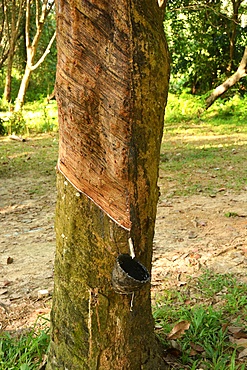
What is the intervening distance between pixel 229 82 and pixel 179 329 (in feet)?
37.9

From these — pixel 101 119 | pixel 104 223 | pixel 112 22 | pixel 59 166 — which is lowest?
pixel 104 223

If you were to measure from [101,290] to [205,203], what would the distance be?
11.3ft

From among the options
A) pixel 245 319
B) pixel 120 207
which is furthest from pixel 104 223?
pixel 245 319

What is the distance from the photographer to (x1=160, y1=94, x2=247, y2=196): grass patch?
6.23 m

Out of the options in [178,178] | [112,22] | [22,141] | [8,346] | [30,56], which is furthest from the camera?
[30,56]

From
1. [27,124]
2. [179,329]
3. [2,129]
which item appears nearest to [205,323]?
[179,329]

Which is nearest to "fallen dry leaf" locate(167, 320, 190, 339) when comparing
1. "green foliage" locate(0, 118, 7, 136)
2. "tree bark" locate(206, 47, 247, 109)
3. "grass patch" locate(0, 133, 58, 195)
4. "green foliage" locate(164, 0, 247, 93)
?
"grass patch" locate(0, 133, 58, 195)


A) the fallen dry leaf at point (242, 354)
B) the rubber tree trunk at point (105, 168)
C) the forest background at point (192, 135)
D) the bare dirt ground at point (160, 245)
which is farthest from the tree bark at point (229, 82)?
the rubber tree trunk at point (105, 168)

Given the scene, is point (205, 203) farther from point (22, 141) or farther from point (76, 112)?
point (22, 141)

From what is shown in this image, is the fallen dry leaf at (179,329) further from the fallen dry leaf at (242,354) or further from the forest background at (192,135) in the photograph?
the fallen dry leaf at (242,354)

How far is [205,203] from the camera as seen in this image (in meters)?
5.26

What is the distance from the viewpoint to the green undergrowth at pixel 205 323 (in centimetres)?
242

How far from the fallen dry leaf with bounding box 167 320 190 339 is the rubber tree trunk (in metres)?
0.43

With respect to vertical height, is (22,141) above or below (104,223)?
below
